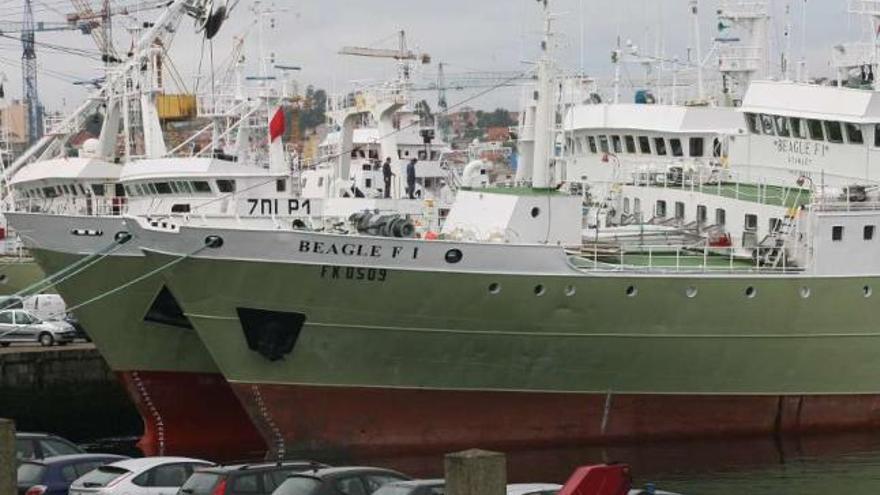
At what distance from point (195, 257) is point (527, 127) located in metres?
13.3

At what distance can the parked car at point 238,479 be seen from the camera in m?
25.4

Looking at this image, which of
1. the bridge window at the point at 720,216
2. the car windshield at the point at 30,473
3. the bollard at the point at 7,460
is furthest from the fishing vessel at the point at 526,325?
the bollard at the point at 7,460

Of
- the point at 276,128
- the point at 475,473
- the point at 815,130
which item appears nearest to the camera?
the point at 475,473

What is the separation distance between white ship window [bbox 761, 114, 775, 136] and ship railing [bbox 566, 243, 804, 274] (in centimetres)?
494

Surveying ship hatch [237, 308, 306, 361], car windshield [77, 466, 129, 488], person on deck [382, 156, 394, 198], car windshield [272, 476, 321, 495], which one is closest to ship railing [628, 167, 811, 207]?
person on deck [382, 156, 394, 198]

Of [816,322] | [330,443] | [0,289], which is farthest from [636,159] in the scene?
[0,289]

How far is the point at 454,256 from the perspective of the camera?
119 ft

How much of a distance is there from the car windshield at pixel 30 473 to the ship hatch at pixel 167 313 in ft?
41.5

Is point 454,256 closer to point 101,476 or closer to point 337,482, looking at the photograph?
point 101,476

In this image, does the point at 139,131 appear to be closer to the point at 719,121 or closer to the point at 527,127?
the point at 527,127

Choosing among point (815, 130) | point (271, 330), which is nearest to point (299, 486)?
point (271, 330)

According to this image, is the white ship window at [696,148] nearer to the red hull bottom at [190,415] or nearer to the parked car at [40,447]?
the red hull bottom at [190,415]

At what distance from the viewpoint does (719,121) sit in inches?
1844

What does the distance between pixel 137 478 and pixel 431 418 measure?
11.2 metres
